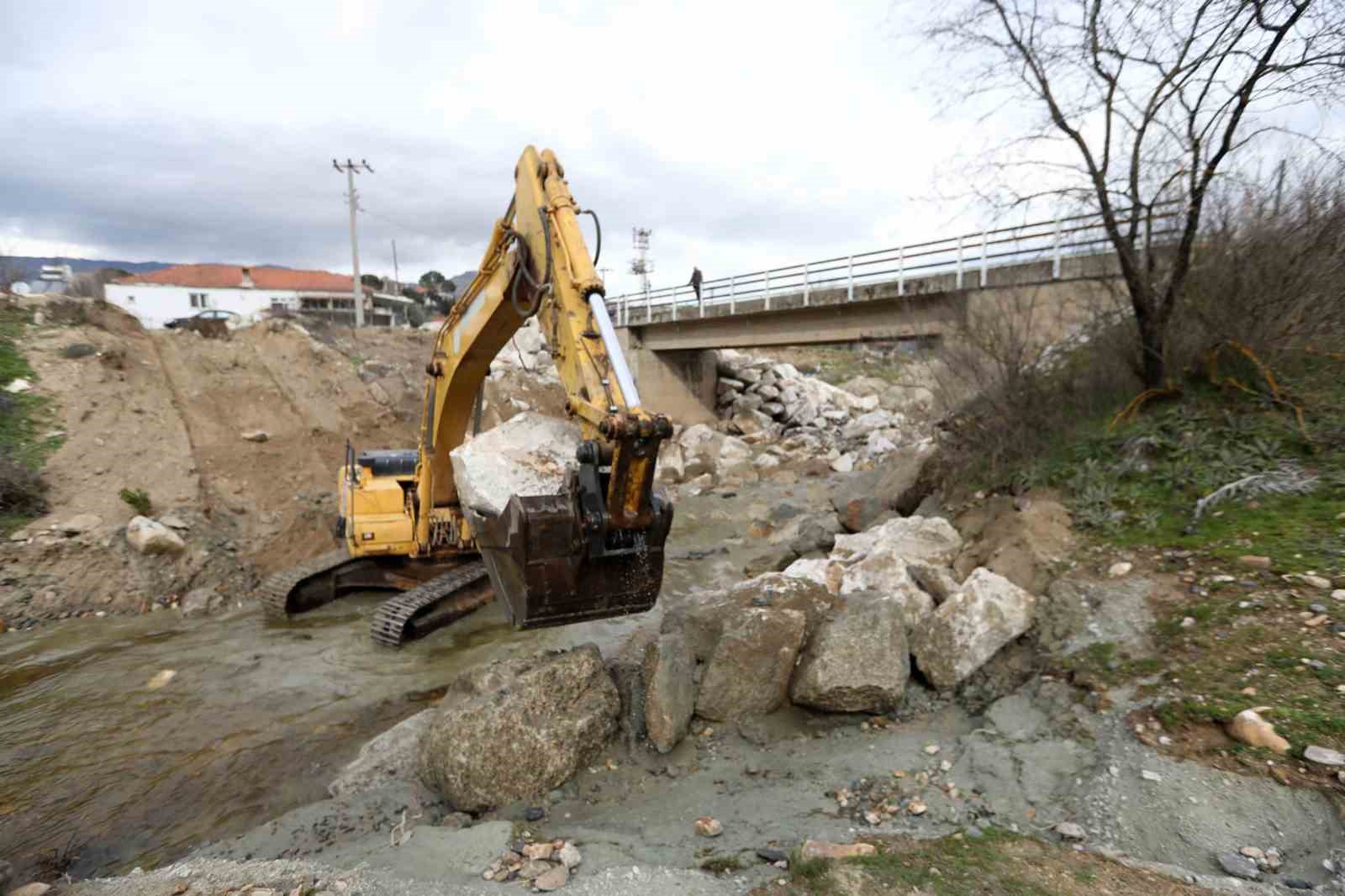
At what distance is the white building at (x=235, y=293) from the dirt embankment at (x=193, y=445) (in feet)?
67.8

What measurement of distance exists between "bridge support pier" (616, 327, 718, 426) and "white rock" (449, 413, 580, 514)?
19205mm

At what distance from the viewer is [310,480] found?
49.8ft

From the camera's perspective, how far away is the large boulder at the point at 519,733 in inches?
178

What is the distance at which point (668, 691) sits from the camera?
4.98 meters

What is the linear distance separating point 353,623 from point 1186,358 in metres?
10.6

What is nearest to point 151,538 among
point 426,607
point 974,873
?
point 426,607

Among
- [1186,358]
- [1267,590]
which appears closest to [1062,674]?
[1267,590]

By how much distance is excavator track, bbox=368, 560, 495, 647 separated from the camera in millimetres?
8242

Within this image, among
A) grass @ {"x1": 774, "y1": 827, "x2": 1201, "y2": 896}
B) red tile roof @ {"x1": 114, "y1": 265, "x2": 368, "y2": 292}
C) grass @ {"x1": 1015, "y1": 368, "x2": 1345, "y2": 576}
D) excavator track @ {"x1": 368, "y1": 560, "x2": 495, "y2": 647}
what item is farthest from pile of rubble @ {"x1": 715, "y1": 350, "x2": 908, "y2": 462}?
red tile roof @ {"x1": 114, "y1": 265, "x2": 368, "y2": 292}

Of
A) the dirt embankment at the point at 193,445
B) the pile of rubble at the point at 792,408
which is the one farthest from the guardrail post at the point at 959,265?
the dirt embankment at the point at 193,445

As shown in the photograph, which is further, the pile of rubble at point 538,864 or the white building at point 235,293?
the white building at point 235,293

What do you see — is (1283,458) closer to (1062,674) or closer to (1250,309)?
(1250,309)

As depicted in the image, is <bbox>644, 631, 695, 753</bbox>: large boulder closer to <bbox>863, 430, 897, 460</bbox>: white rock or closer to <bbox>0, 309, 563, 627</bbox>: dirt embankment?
<bbox>0, 309, 563, 627</bbox>: dirt embankment

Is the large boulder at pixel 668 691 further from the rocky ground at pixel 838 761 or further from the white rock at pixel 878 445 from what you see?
the white rock at pixel 878 445
